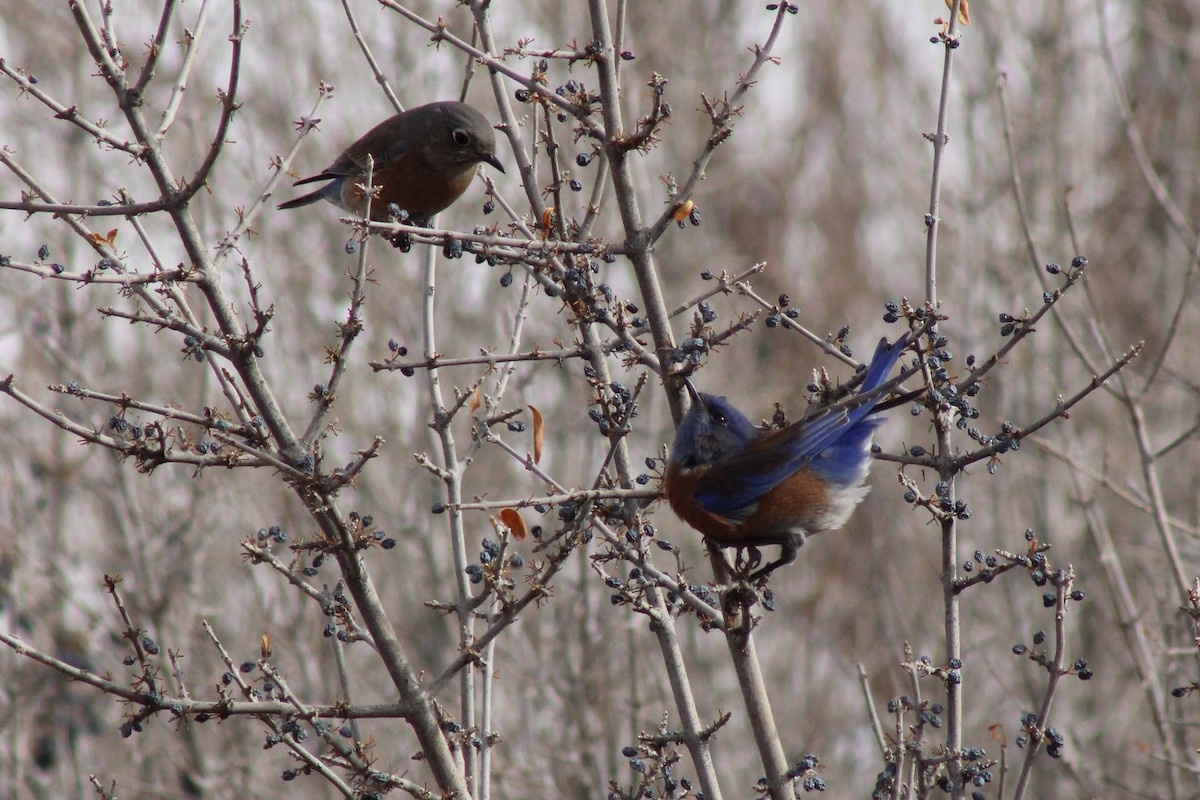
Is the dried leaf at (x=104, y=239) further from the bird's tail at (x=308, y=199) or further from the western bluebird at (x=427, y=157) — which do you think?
the bird's tail at (x=308, y=199)

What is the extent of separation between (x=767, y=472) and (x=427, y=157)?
2.58m

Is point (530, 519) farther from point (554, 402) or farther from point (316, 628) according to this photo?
point (316, 628)

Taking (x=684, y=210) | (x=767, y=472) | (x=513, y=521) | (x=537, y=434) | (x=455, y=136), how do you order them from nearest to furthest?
(x=513, y=521)
(x=684, y=210)
(x=537, y=434)
(x=767, y=472)
(x=455, y=136)

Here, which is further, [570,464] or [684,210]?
[570,464]

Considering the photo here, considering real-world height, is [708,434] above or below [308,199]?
below

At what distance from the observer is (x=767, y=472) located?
15.8 ft

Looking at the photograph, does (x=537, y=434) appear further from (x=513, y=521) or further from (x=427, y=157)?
(x=427, y=157)

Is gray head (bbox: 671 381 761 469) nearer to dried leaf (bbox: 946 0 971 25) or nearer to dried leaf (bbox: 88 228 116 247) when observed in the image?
dried leaf (bbox: 946 0 971 25)

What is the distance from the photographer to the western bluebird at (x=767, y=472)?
180 inches

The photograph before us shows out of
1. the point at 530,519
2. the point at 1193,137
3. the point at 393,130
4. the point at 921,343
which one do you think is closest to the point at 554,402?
the point at 530,519

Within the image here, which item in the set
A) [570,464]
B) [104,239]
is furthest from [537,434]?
[570,464]

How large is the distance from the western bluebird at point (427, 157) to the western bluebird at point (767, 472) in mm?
2081

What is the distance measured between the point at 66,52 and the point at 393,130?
21.0 feet

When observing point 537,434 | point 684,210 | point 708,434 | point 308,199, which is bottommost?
point 537,434
